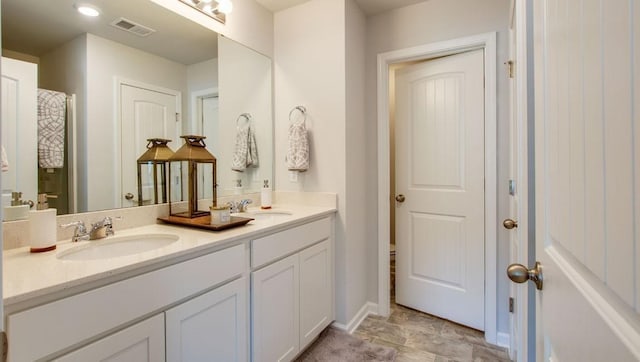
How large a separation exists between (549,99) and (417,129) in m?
1.83

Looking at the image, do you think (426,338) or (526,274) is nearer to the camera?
(526,274)

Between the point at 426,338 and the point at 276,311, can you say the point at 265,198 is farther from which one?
the point at 426,338

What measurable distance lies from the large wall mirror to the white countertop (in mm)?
277

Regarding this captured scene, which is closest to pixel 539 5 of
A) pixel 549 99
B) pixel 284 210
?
pixel 549 99

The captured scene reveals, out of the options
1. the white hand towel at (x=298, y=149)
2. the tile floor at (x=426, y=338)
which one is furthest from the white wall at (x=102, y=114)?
the tile floor at (x=426, y=338)

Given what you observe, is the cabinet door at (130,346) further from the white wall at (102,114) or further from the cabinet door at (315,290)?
the cabinet door at (315,290)

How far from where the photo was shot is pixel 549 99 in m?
0.63

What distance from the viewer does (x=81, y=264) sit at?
93 cm

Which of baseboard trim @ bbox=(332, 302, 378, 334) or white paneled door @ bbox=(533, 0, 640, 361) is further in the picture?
baseboard trim @ bbox=(332, 302, 378, 334)

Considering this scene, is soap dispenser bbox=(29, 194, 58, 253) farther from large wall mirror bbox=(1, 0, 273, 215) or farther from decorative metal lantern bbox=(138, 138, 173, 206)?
decorative metal lantern bbox=(138, 138, 173, 206)

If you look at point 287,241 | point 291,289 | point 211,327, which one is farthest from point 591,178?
point 291,289

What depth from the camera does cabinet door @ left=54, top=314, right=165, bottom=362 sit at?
2.77ft

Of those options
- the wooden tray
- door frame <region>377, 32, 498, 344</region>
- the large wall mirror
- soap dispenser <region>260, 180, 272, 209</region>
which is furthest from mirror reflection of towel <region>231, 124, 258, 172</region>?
door frame <region>377, 32, 498, 344</region>

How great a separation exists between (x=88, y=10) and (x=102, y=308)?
1.32 m
